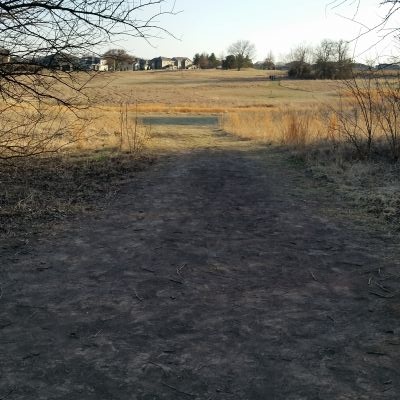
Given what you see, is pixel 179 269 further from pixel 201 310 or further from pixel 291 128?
pixel 291 128

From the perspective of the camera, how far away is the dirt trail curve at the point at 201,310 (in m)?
2.53

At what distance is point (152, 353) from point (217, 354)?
1.35 ft

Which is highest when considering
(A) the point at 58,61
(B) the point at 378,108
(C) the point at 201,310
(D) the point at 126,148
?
(A) the point at 58,61

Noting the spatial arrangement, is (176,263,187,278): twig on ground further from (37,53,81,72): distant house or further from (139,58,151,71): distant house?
(139,58,151,71): distant house

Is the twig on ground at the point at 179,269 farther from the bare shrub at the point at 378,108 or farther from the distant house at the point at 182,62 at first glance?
the distant house at the point at 182,62

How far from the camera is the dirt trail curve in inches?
Answer: 99.4

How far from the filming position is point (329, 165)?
32.3 ft

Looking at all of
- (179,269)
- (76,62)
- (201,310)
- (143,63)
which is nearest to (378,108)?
(143,63)

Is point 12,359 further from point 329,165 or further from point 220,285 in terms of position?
point 329,165

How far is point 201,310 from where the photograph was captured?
3414mm

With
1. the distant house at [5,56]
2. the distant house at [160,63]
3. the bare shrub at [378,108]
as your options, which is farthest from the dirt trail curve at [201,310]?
the distant house at [160,63]

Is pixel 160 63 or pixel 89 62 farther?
pixel 160 63

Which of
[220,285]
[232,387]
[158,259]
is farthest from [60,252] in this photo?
[232,387]

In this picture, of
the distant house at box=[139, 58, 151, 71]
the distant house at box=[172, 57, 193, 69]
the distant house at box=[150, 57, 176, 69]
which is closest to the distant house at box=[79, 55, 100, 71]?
the distant house at box=[139, 58, 151, 71]
